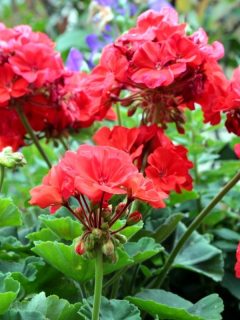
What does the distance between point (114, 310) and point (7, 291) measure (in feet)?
0.30

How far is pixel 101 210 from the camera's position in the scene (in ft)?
1.65

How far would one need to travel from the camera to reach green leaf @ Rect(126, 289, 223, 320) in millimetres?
590

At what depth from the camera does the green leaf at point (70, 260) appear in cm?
57

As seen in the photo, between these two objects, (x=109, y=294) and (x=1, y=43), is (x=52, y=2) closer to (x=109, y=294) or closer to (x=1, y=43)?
(x=1, y=43)

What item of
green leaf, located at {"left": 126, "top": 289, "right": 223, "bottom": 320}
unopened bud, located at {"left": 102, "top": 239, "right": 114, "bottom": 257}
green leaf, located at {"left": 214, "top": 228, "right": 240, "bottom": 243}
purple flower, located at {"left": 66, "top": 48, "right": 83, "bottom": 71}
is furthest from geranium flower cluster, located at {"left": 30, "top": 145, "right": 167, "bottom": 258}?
purple flower, located at {"left": 66, "top": 48, "right": 83, "bottom": 71}

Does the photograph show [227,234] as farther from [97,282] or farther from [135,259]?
[97,282]

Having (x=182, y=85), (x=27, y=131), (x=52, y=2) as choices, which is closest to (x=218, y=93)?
(x=182, y=85)

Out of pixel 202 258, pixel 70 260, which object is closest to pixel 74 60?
pixel 202 258

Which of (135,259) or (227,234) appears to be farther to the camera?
(227,234)

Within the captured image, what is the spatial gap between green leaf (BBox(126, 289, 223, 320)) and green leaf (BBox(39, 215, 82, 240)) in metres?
0.08

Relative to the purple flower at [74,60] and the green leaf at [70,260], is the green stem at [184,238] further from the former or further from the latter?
the purple flower at [74,60]

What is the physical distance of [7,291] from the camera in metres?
0.56

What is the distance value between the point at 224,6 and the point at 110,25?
0.73 meters

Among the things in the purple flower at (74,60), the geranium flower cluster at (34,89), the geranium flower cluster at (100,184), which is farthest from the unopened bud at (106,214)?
the purple flower at (74,60)
